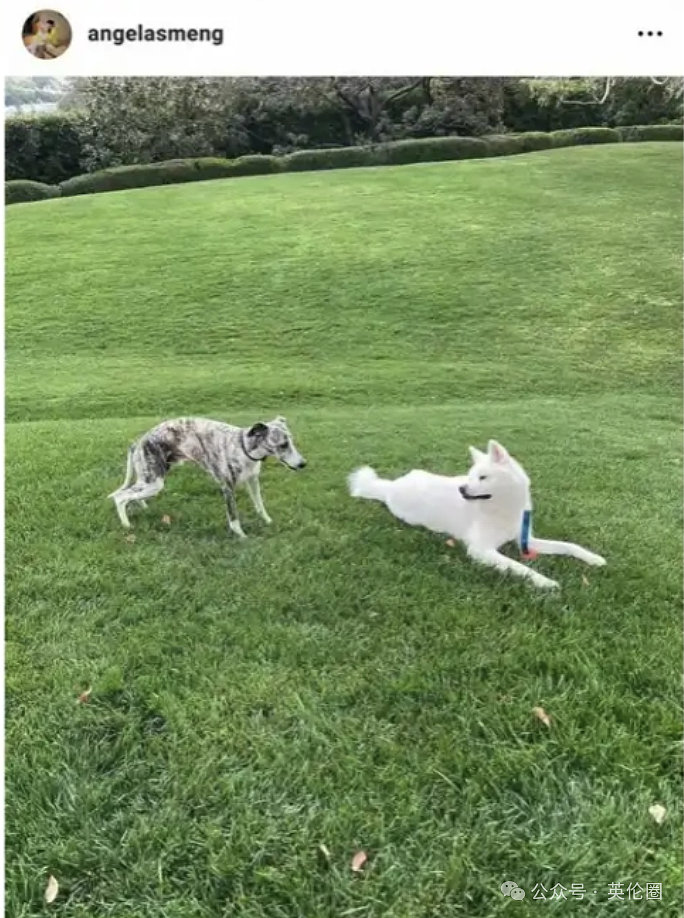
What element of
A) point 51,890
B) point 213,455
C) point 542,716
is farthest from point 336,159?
point 51,890

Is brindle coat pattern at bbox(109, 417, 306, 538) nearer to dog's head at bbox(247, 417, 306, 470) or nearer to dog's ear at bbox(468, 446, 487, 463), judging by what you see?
dog's head at bbox(247, 417, 306, 470)

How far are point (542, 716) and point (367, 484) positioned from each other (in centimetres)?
46

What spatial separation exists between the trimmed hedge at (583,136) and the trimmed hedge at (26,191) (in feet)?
2.70

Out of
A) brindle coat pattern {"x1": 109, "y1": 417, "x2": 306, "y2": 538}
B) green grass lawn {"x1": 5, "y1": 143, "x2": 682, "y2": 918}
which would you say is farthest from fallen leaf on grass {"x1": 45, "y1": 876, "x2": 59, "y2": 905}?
brindle coat pattern {"x1": 109, "y1": 417, "x2": 306, "y2": 538}

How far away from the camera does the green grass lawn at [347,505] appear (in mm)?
1048

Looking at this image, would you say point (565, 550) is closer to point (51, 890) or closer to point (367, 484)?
point (367, 484)

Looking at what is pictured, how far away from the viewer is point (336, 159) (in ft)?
3.96

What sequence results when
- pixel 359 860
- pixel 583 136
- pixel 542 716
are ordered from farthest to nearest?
pixel 583 136 → pixel 542 716 → pixel 359 860

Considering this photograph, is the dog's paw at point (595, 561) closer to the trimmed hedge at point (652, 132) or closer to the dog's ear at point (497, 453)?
the dog's ear at point (497, 453)

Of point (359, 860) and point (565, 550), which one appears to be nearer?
point (359, 860)

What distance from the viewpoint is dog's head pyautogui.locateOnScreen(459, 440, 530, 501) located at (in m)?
1.22

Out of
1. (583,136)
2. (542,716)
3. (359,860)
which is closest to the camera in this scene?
(359,860)

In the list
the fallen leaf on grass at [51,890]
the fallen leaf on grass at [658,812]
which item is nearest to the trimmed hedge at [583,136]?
the fallen leaf on grass at [658,812]
